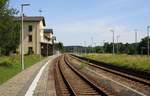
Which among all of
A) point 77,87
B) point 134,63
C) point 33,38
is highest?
point 33,38

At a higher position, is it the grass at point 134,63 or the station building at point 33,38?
the station building at point 33,38

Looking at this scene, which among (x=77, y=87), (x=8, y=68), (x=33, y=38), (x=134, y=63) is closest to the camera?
(x=77, y=87)

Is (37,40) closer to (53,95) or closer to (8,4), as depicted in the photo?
(8,4)

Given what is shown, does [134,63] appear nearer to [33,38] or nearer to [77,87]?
[77,87]

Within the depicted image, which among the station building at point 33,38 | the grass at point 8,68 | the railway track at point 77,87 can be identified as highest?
the station building at point 33,38

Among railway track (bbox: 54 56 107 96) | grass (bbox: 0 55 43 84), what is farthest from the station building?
railway track (bbox: 54 56 107 96)

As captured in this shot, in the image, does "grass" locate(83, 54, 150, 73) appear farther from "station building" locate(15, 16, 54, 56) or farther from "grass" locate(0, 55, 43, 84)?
"station building" locate(15, 16, 54, 56)

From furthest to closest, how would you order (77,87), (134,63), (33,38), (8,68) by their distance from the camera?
(33,38) → (134,63) → (8,68) → (77,87)

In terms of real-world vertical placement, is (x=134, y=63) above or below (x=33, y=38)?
below

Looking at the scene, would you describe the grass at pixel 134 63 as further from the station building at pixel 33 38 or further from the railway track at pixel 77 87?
the station building at pixel 33 38

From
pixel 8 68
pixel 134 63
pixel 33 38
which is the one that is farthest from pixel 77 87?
pixel 33 38

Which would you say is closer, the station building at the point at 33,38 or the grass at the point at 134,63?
the grass at the point at 134,63

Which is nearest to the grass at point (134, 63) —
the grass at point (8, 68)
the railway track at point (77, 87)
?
the railway track at point (77, 87)

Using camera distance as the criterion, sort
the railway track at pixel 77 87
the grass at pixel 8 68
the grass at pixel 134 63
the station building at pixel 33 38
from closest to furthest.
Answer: the railway track at pixel 77 87 → the grass at pixel 8 68 → the grass at pixel 134 63 → the station building at pixel 33 38
